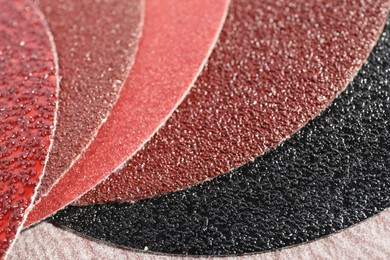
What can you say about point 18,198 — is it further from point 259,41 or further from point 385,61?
point 385,61

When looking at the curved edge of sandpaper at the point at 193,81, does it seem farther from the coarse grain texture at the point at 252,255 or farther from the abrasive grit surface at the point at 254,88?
the coarse grain texture at the point at 252,255

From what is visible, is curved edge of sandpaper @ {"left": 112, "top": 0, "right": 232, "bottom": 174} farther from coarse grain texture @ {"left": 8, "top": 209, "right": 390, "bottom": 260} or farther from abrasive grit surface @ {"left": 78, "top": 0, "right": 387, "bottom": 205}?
coarse grain texture @ {"left": 8, "top": 209, "right": 390, "bottom": 260}

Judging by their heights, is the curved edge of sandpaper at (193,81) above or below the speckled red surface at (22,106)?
above

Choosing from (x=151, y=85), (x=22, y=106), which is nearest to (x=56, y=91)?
(x=22, y=106)

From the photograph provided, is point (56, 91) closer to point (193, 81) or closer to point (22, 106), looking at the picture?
point (22, 106)

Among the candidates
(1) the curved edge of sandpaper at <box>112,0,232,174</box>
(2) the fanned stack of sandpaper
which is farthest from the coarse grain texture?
(1) the curved edge of sandpaper at <box>112,0,232,174</box>

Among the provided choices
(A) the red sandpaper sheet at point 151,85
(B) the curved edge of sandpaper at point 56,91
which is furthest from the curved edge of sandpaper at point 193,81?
(B) the curved edge of sandpaper at point 56,91

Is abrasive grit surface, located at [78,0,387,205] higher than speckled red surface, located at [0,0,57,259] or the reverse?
higher

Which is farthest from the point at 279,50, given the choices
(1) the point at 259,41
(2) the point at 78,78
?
(2) the point at 78,78
